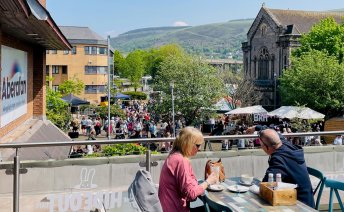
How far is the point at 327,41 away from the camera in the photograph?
50.2 m

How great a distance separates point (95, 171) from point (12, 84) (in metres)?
5.22

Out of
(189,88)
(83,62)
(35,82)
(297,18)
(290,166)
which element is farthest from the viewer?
(83,62)

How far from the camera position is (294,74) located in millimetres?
44938

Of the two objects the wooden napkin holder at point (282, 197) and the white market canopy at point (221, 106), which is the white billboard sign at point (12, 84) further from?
the white market canopy at point (221, 106)

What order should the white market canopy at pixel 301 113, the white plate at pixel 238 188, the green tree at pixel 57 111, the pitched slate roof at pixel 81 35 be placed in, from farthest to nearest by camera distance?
the pitched slate roof at pixel 81 35
the green tree at pixel 57 111
the white market canopy at pixel 301 113
the white plate at pixel 238 188

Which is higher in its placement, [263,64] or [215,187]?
[263,64]

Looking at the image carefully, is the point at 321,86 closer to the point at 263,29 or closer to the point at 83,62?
the point at 263,29

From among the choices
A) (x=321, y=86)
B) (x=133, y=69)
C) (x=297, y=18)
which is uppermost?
(x=297, y=18)

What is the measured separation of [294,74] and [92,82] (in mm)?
41552

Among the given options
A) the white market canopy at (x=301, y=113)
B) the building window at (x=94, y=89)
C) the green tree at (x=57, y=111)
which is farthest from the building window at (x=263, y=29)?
the green tree at (x=57, y=111)

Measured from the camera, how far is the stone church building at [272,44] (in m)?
63.9

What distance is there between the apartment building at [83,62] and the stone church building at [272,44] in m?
24.5

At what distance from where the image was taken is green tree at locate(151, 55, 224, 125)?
36281 millimetres

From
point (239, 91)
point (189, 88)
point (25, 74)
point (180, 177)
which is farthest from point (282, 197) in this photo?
point (239, 91)
